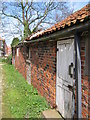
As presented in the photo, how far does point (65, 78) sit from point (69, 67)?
16.8 inches

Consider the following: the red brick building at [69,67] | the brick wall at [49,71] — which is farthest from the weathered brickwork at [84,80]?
the brick wall at [49,71]

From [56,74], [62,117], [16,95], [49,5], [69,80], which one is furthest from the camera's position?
[49,5]

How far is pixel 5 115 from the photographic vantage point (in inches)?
175

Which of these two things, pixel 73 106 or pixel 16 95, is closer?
pixel 73 106

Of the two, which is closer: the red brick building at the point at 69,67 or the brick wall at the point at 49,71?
the red brick building at the point at 69,67

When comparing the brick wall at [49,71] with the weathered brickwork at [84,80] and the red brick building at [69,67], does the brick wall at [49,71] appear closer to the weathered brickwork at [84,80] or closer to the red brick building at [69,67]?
the red brick building at [69,67]

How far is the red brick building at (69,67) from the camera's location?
107 inches

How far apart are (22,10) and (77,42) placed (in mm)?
20395

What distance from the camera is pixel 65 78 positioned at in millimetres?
3678

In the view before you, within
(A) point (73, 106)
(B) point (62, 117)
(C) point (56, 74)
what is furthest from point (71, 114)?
(C) point (56, 74)

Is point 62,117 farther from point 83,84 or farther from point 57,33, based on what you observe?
point 57,33

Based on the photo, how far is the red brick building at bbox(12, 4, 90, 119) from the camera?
272 centimetres

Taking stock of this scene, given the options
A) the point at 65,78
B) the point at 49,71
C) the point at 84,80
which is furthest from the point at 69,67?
the point at 49,71

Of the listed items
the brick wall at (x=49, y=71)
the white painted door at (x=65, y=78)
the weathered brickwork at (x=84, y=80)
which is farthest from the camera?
the brick wall at (x=49, y=71)
